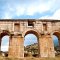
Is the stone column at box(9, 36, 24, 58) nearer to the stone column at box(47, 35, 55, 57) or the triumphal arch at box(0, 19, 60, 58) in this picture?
the triumphal arch at box(0, 19, 60, 58)

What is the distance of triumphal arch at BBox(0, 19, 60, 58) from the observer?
23.9m

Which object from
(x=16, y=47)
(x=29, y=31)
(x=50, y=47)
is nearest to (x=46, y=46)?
(x=50, y=47)

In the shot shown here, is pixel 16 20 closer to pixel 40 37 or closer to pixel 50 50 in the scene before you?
pixel 40 37

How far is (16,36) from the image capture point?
80.8 ft

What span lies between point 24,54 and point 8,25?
514cm

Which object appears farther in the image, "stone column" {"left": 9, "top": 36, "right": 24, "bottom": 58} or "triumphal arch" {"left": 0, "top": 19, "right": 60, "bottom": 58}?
"triumphal arch" {"left": 0, "top": 19, "right": 60, "bottom": 58}

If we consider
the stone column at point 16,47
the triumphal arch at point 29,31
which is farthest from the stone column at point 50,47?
the stone column at point 16,47

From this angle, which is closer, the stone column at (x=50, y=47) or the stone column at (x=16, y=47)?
the stone column at (x=16, y=47)

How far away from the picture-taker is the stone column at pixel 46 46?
24.0 m

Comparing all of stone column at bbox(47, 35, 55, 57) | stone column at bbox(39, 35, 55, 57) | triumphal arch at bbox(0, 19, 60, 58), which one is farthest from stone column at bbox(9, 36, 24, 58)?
stone column at bbox(47, 35, 55, 57)

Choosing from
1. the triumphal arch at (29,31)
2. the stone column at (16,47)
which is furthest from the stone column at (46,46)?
the stone column at (16,47)

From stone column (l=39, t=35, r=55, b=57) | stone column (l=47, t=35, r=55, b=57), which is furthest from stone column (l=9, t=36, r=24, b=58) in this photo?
stone column (l=47, t=35, r=55, b=57)

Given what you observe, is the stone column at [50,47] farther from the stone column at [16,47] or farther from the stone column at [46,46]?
the stone column at [16,47]

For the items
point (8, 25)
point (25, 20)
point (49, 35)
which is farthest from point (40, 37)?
point (8, 25)
